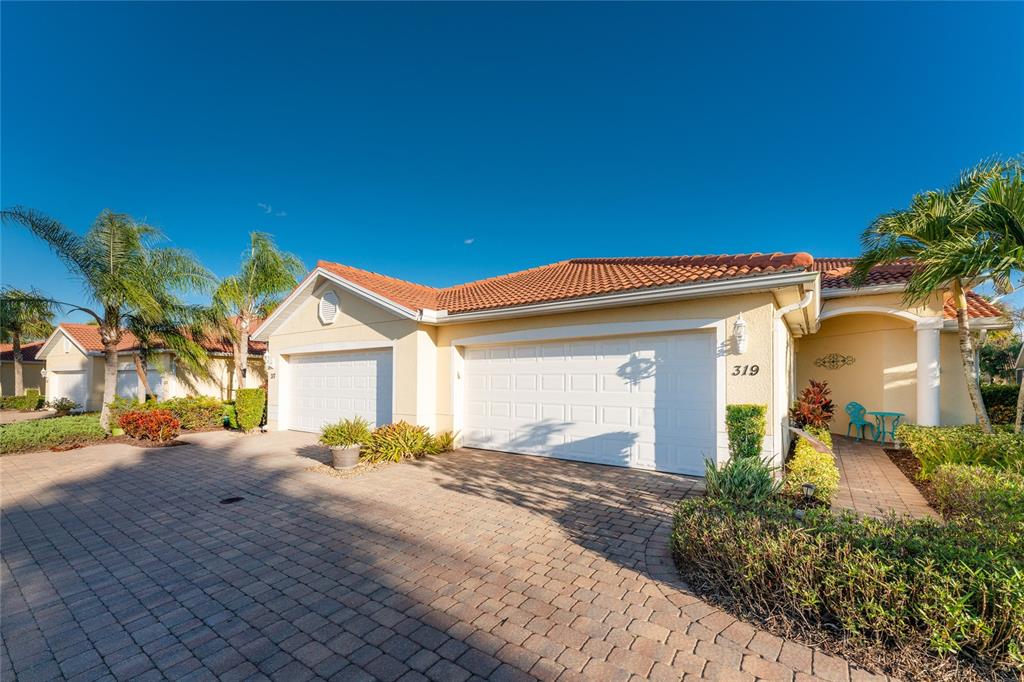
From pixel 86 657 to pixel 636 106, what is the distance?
14166mm

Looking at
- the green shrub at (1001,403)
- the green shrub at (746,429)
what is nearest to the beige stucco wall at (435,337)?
the green shrub at (746,429)

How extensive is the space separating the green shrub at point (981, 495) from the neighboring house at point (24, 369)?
144 ft

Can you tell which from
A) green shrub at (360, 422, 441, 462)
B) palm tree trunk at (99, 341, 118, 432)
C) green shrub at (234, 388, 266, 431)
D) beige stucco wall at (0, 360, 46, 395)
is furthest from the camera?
beige stucco wall at (0, 360, 46, 395)

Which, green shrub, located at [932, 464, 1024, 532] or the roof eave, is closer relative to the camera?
green shrub, located at [932, 464, 1024, 532]

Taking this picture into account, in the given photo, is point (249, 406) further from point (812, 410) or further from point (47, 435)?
point (812, 410)

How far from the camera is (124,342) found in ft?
67.6

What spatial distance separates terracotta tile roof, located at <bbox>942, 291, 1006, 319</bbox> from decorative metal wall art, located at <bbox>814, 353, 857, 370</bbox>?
2.32 m

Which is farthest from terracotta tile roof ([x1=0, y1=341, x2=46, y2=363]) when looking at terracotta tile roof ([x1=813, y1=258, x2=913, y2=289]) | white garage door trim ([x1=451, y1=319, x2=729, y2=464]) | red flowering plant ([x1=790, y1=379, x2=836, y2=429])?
terracotta tile roof ([x1=813, y1=258, x2=913, y2=289])

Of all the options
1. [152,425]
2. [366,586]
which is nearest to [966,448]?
[366,586]

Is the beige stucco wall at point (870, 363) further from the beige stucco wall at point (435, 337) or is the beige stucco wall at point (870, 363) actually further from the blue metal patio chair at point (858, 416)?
the beige stucco wall at point (435, 337)

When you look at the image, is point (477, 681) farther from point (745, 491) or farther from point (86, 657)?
point (745, 491)

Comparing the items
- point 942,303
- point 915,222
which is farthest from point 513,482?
point 942,303

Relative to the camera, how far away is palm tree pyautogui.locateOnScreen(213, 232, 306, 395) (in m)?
16.5

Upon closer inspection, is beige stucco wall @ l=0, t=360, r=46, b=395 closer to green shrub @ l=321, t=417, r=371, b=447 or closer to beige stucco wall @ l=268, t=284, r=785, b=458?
beige stucco wall @ l=268, t=284, r=785, b=458
